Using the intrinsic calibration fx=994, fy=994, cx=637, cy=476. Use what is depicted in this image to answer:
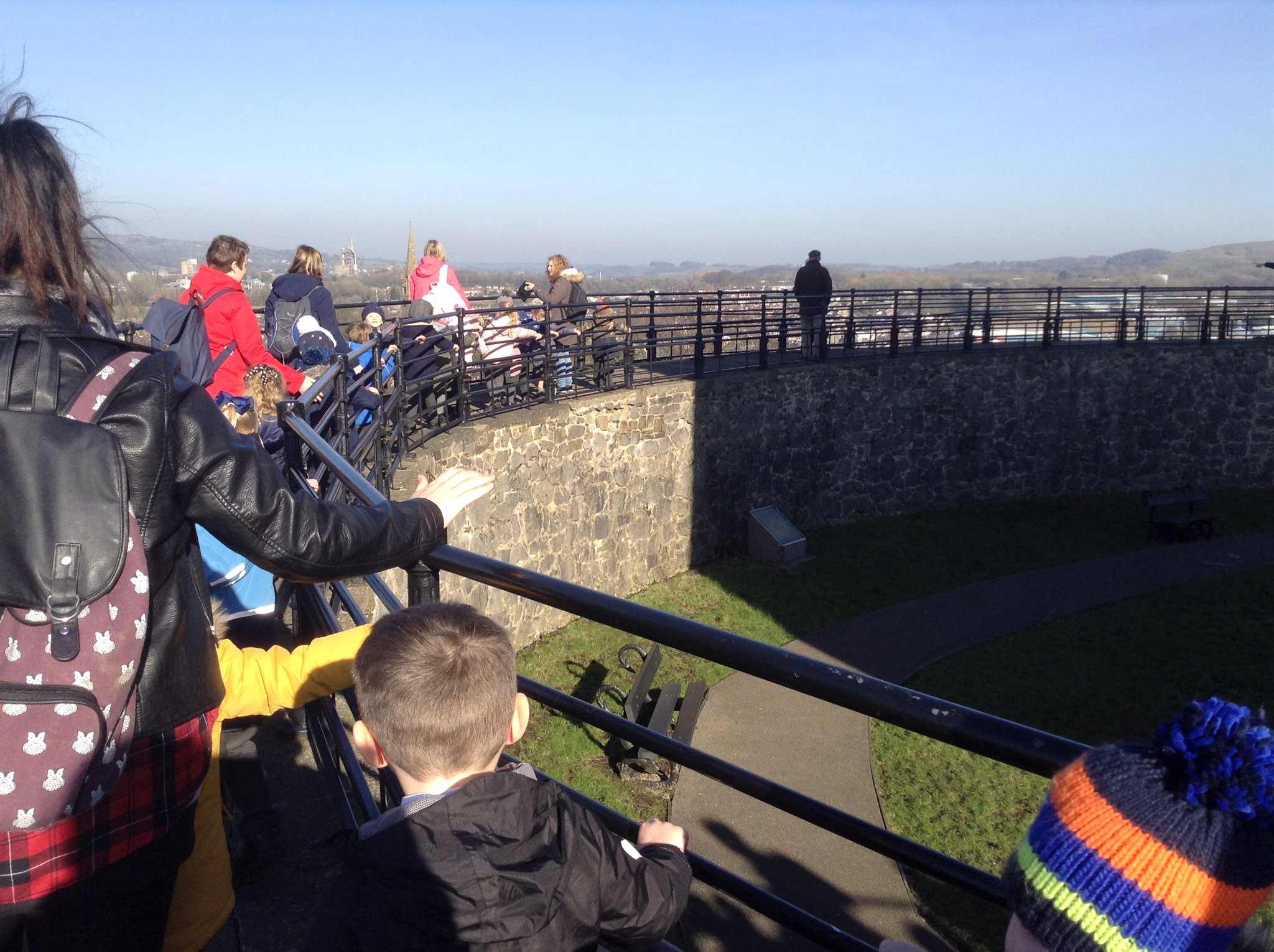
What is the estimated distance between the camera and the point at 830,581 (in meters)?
12.9

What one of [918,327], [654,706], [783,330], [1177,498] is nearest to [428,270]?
[654,706]

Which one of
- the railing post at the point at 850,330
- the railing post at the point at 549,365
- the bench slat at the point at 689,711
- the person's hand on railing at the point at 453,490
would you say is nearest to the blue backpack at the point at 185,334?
the person's hand on railing at the point at 453,490

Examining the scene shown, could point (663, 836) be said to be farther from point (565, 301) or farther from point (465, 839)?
point (565, 301)

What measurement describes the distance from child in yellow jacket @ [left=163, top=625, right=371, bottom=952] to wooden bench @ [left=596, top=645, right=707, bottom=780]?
17.7ft

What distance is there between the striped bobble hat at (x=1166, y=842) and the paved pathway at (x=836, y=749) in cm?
468

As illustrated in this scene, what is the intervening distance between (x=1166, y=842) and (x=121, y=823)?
1.45 metres

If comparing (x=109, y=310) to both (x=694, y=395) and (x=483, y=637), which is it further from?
(x=694, y=395)

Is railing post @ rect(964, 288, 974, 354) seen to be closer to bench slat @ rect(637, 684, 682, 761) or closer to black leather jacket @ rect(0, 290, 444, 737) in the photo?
bench slat @ rect(637, 684, 682, 761)

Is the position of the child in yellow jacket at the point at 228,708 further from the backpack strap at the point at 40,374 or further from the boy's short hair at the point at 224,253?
the boy's short hair at the point at 224,253

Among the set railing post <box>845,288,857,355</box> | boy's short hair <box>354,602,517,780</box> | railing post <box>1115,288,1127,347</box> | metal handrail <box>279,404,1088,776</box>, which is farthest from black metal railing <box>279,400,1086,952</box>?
railing post <box>1115,288,1127,347</box>

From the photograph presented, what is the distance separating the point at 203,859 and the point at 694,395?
1176cm

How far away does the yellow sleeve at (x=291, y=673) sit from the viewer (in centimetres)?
194

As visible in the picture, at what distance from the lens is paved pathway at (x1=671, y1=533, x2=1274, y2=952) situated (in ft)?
18.8

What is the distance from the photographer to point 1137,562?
14.1 metres
